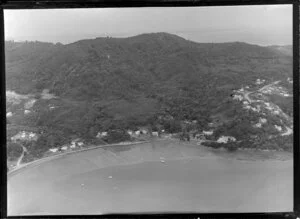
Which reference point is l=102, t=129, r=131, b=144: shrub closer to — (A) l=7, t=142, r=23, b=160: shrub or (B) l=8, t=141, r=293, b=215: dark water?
(B) l=8, t=141, r=293, b=215: dark water

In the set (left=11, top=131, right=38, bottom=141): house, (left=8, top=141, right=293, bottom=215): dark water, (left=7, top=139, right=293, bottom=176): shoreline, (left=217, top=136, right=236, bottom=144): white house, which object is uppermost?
(left=11, top=131, right=38, bottom=141): house

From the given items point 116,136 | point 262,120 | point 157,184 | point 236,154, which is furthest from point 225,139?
point 116,136

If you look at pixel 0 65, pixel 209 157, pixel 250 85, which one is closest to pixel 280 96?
pixel 250 85

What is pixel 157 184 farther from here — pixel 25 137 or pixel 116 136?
pixel 25 137

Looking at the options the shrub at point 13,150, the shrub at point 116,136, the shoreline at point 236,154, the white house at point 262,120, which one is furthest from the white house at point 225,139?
the shrub at point 13,150

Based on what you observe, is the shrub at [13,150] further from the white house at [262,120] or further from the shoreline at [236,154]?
the white house at [262,120]

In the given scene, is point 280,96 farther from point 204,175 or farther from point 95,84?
point 95,84

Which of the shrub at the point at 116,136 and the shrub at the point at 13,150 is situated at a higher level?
the shrub at the point at 116,136

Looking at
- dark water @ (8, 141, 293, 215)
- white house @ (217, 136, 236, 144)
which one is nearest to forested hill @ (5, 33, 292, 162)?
white house @ (217, 136, 236, 144)
